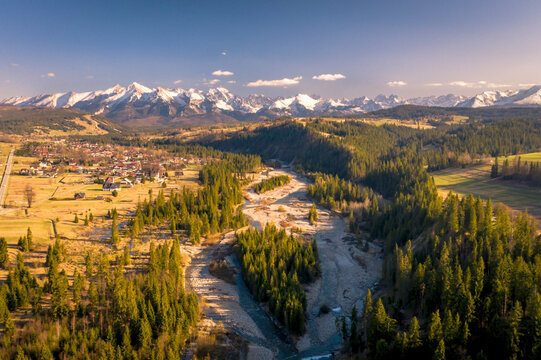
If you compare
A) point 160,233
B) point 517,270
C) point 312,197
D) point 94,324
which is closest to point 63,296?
point 94,324

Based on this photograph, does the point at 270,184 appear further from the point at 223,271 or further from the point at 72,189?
the point at 223,271

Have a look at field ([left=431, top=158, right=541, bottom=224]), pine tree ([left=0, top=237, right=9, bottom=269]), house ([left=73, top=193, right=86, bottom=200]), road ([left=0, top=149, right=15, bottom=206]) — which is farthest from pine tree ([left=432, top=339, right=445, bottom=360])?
road ([left=0, top=149, right=15, bottom=206])

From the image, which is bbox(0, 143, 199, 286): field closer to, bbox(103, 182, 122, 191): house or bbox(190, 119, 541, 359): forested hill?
bbox(103, 182, 122, 191): house

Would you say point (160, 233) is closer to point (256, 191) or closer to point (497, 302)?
point (256, 191)

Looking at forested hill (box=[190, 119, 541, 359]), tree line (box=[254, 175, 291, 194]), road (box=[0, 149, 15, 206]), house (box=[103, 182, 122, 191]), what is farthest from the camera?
tree line (box=[254, 175, 291, 194])

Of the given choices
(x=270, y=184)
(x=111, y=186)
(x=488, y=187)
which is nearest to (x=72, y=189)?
(x=111, y=186)

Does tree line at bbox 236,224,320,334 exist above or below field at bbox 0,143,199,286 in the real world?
below
